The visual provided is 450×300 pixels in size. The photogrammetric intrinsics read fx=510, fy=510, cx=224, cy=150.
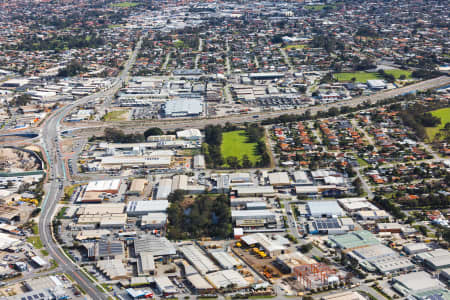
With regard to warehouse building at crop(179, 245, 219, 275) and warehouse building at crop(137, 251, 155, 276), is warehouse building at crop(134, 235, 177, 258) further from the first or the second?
warehouse building at crop(179, 245, 219, 275)

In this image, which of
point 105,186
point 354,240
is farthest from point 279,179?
point 105,186

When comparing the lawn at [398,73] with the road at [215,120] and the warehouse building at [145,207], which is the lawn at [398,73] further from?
the warehouse building at [145,207]

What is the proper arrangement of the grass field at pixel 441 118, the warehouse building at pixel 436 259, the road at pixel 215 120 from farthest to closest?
the road at pixel 215 120, the grass field at pixel 441 118, the warehouse building at pixel 436 259

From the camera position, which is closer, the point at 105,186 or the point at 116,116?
the point at 105,186

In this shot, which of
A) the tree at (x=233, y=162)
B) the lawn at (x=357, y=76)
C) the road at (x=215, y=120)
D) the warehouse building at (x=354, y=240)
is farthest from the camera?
the lawn at (x=357, y=76)

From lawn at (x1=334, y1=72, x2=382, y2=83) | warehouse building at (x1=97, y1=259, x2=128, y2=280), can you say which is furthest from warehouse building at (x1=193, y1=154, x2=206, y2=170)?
lawn at (x1=334, y1=72, x2=382, y2=83)

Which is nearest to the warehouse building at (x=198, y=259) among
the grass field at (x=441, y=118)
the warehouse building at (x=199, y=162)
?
the warehouse building at (x=199, y=162)

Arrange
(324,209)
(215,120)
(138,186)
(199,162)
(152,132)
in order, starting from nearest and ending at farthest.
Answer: (324,209)
(138,186)
(199,162)
(152,132)
(215,120)

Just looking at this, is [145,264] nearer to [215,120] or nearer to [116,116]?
[215,120]
